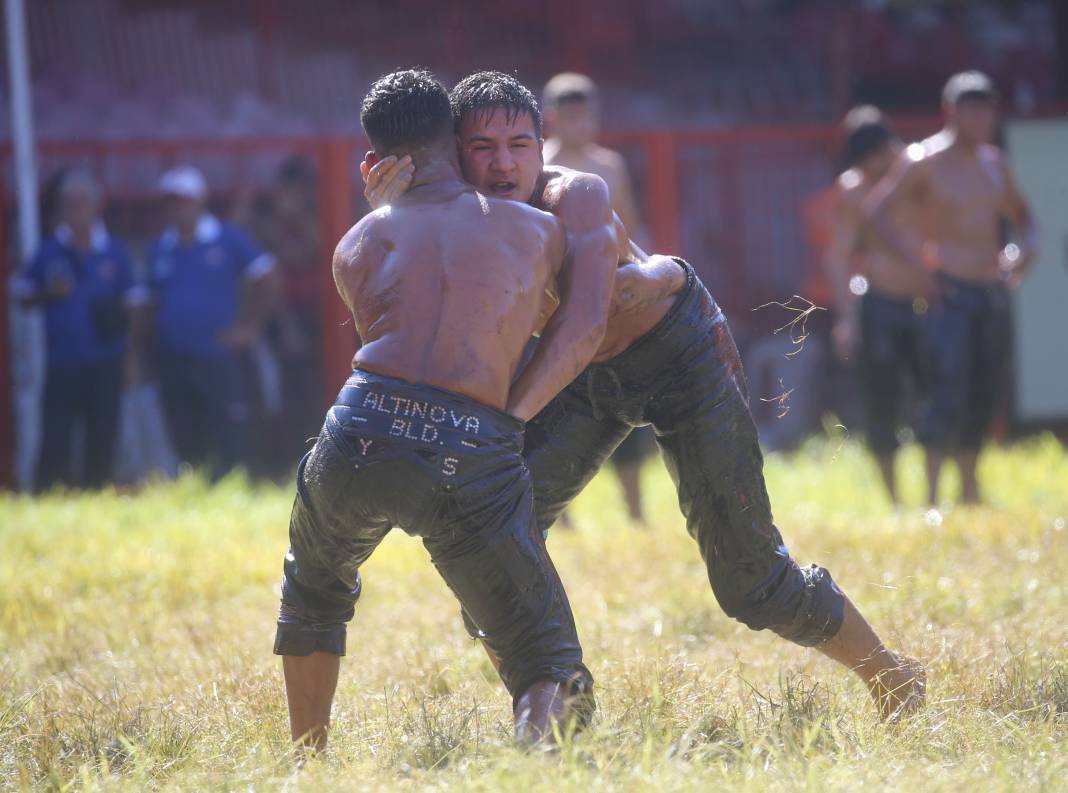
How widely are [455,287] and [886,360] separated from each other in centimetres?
514

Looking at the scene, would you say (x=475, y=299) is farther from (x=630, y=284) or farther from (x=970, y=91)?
(x=970, y=91)

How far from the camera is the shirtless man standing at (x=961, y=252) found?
764 centimetres

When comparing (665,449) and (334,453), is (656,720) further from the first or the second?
(334,453)

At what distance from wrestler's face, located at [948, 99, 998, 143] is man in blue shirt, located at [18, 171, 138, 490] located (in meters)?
4.97

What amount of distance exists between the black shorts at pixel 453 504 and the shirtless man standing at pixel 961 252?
4.81 metres

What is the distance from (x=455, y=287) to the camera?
128 inches

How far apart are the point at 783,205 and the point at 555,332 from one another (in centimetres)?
817

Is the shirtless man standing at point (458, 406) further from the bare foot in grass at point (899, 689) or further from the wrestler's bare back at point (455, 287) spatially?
the bare foot in grass at point (899, 689)

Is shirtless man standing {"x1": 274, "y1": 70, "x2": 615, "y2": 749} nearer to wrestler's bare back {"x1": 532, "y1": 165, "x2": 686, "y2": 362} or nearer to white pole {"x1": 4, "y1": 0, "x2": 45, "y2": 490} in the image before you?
wrestler's bare back {"x1": 532, "y1": 165, "x2": 686, "y2": 362}

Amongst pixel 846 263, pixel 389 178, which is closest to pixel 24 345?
pixel 846 263

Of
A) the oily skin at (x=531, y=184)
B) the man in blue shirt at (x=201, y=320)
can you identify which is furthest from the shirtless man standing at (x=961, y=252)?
the oily skin at (x=531, y=184)

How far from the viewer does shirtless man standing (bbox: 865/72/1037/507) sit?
7645 millimetres

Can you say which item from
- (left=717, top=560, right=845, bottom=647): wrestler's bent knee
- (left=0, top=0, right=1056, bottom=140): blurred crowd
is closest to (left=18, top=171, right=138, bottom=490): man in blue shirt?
(left=0, top=0, right=1056, bottom=140): blurred crowd

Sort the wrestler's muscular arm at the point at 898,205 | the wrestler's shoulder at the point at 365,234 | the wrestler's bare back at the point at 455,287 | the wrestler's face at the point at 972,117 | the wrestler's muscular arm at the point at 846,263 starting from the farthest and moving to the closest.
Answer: the wrestler's muscular arm at the point at 846,263 < the wrestler's muscular arm at the point at 898,205 < the wrestler's face at the point at 972,117 < the wrestler's shoulder at the point at 365,234 < the wrestler's bare back at the point at 455,287
